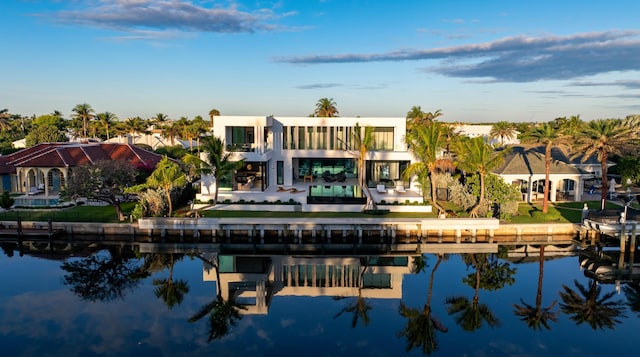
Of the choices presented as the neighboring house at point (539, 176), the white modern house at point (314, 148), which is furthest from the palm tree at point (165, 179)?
the neighboring house at point (539, 176)

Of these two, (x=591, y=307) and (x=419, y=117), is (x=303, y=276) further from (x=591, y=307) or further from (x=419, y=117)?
(x=419, y=117)

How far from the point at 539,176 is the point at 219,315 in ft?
108

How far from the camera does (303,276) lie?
27766 millimetres

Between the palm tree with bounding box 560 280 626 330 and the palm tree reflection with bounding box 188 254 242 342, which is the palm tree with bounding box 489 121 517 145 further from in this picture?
the palm tree reflection with bounding box 188 254 242 342

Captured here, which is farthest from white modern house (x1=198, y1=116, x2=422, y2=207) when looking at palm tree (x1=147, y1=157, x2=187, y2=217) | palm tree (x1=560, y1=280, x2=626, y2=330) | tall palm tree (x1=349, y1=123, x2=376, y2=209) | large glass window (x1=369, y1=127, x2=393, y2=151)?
palm tree (x1=560, y1=280, x2=626, y2=330)

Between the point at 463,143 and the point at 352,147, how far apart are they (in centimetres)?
1326

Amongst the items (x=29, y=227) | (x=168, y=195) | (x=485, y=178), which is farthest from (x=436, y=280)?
(x=29, y=227)

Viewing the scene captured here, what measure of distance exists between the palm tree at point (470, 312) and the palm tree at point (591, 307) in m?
4.01

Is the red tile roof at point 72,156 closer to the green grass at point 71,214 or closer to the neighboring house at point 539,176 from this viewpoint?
the green grass at point 71,214

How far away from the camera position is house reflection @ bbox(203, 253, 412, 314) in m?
25.0

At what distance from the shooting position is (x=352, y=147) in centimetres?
4675

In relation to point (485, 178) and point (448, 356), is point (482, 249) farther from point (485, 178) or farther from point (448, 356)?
point (448, 356)

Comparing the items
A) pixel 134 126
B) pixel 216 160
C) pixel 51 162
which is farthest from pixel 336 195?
pixel 134 126

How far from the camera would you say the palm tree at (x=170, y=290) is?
2400 cm
